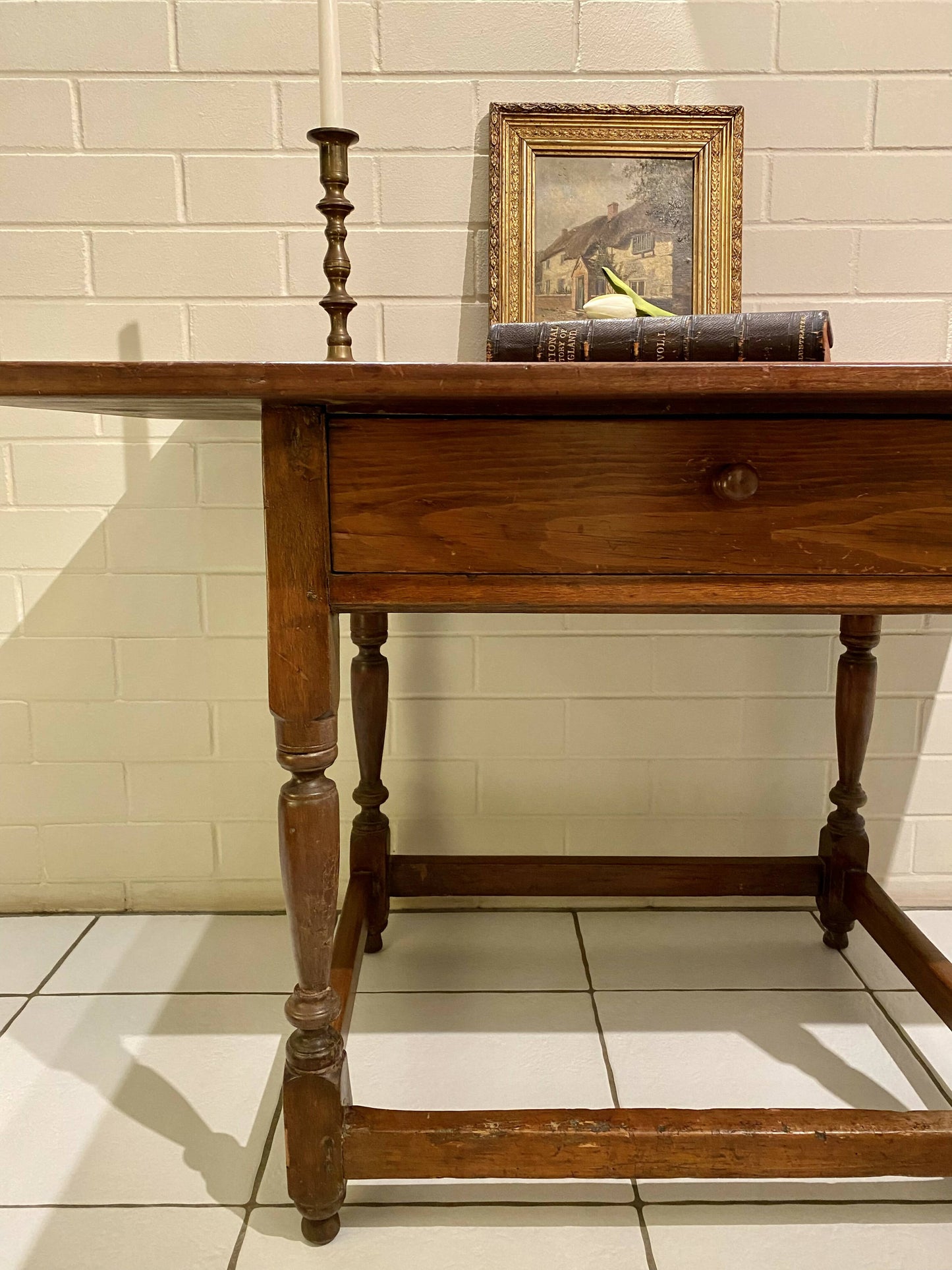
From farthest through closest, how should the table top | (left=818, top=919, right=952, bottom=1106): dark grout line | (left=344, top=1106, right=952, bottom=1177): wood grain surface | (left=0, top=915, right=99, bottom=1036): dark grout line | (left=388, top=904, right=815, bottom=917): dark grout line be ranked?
(left=388, top=904, right=815, bottom=917): dark grout line < (left=0, top=915, right=99, bottom=1036): dark grout line < (left=818, top=919, right=952, bottom=1106): dark grout line < (left=344, top=1106, right=952, bottom=1177): wood grain surface < the table top

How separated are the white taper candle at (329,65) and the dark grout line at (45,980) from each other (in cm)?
124

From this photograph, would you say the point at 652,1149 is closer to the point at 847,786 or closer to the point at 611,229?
the point at 847,786

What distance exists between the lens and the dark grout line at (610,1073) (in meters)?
0.96

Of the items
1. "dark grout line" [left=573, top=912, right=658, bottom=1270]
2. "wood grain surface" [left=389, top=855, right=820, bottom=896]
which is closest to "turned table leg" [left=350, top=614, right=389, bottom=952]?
"wood grain surface" [left=389, top=855, right=820, bottom=896]

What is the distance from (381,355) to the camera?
4.96ft

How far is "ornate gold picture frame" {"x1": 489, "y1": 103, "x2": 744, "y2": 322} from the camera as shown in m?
1.43

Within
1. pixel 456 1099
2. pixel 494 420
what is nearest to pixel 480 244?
pixel 494 420

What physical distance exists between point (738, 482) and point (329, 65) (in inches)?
27.0

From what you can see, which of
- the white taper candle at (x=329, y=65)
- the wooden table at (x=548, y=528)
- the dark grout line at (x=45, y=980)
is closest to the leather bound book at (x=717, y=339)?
the wooden table at (x=548, y=528)

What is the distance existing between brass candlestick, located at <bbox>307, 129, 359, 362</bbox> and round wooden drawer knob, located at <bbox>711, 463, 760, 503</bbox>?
23.8 inches

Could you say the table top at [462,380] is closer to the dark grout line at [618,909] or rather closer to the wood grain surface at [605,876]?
the wood grain surface at [605,876]

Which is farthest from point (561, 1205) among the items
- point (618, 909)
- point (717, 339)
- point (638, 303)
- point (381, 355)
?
point (381, 355)

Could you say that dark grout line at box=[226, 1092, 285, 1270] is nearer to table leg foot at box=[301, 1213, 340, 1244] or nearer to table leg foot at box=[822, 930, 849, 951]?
table leg foot at box=[301, 1213, 340, 1244]

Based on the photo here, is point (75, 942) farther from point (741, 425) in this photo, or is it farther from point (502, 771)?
Result: point (741, 425)
